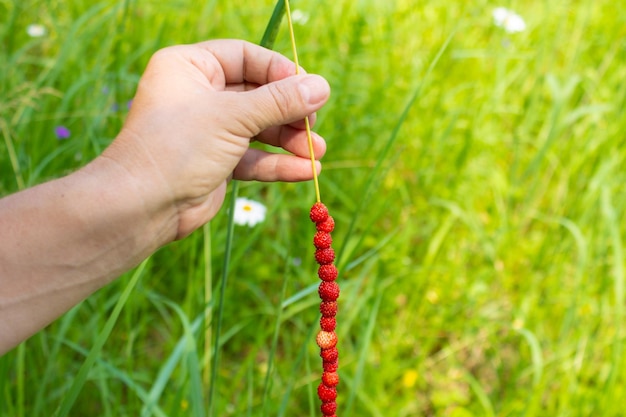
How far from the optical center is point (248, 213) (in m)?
1.42

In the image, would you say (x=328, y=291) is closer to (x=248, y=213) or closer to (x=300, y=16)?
(x=248, y=213)

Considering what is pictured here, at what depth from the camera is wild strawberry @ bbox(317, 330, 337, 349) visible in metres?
0.71

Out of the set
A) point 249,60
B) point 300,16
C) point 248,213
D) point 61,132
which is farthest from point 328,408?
point 300,16

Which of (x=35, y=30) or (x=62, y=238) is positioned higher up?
(x=62, y=238)

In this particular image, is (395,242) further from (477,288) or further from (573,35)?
(573,35)

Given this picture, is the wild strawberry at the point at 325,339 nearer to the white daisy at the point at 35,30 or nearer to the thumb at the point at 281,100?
the thumb at the point at 281,100

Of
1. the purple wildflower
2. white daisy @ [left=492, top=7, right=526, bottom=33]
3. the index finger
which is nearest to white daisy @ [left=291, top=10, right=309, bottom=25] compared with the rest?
white daisy @ [left=492, top=7, right=526, bottom=33]

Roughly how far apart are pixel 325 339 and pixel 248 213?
74cm

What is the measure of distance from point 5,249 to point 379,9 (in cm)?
171

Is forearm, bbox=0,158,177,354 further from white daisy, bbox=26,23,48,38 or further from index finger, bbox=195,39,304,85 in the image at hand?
white daisy, bbox=26,23,48,38

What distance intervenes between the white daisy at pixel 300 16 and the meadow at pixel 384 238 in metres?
0.03

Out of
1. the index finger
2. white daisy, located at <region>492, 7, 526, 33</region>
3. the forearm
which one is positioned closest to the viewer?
the forearm

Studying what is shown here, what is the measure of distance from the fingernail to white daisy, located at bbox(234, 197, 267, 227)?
2.02ft

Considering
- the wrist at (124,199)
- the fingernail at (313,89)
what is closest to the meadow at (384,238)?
the wrist at (124,199)
